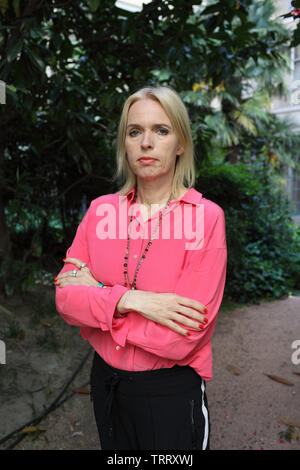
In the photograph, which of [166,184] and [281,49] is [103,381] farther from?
[281,49]

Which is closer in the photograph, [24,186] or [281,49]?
[24,186]

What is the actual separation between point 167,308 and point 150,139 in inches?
24.1

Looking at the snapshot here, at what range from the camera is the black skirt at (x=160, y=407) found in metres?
1.38

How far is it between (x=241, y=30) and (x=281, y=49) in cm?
1016

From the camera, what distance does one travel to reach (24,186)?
11.7 ft

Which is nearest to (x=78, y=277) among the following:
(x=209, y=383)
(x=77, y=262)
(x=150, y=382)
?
(x=77, y=262)

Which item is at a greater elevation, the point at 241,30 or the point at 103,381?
the point at 241,30

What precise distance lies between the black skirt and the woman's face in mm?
748

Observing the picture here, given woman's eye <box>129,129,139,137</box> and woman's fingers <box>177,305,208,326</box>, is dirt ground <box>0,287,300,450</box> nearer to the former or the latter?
woman's fingers <box>177,305,208,326</box>

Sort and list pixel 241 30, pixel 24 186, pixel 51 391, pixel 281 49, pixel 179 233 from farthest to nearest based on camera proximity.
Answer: pixel 281 49, pixel 24 186, pixel 51 391, pixel 241 30, pixel 179 233

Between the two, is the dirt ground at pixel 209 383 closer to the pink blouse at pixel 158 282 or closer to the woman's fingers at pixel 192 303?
the pink blouse at pixel 158 282

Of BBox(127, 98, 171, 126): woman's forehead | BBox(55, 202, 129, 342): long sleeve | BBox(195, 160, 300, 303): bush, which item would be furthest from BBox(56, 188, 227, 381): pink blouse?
BBox(195, 160, 300, 303): bush
